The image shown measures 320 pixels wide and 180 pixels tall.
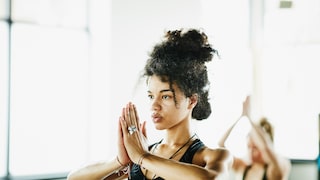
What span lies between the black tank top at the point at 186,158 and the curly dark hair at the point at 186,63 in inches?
2.4

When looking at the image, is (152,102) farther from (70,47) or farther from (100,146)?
(70,47)

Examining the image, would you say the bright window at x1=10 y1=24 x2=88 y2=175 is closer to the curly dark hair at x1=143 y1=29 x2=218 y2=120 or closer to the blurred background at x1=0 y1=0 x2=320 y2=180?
the blurred background at x1=0 y1=0 x2=320 y2=180

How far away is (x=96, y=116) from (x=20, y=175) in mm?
299

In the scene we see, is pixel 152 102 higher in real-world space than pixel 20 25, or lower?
lower

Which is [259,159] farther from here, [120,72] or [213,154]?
[120,72]


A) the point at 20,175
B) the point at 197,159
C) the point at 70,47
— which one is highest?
the point at 70,47

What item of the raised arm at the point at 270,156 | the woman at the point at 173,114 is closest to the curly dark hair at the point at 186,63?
the woman at the point at 173,114

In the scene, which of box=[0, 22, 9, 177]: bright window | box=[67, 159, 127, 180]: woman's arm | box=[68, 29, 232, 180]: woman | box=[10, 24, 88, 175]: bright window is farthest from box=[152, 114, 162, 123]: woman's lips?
box=[0, 22, 9, 177]: bright window

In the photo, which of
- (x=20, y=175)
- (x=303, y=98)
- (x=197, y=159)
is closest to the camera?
(x=197, y=159)

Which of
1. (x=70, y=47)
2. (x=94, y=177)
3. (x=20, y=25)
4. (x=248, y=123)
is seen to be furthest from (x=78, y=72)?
(x=248, y=123)

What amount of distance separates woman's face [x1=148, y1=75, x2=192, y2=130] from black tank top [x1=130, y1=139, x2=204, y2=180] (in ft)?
0.17

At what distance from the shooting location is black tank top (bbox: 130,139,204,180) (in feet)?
2.81

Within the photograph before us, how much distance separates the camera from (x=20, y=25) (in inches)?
57.4

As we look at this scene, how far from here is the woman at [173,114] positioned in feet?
2.77
